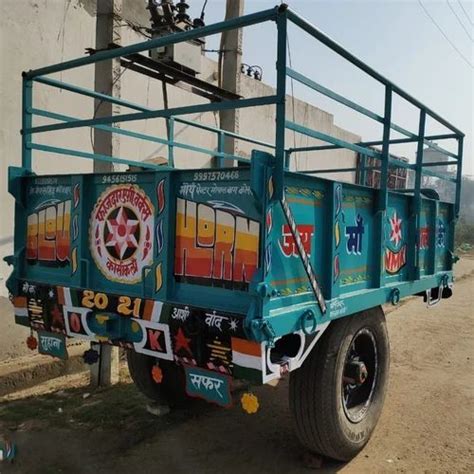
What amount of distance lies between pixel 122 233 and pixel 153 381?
1493 mm

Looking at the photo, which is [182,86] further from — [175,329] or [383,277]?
[175,329]

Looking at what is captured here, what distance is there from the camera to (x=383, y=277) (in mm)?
3529

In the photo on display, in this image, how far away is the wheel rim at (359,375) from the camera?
328 centimetres

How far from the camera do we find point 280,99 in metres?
2.37

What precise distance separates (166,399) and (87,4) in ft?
13.5

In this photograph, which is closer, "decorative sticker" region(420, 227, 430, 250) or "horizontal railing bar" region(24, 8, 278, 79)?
"horizontal railing bar" region(24, 8, 278, 79)

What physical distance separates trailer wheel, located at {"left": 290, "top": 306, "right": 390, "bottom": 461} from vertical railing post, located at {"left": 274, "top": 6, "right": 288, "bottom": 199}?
1129mm

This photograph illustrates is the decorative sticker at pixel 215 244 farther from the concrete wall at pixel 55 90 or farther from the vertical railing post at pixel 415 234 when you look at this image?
the concrete wall at pixel 55 90

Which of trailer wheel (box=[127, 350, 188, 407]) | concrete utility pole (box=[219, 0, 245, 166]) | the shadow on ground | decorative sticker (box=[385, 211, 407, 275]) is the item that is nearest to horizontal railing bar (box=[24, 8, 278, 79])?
decorative sticker (box=[385, 211, 407, 275])

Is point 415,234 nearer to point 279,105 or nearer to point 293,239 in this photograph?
point 293,239

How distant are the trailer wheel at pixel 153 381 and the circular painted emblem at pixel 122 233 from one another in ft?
3.67

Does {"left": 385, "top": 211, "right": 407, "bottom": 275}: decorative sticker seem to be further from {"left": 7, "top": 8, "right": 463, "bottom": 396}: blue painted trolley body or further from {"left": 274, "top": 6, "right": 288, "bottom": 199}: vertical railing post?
{"left": 274, "top": 6, "right": 288, "bottom": 199}: vertical railing post

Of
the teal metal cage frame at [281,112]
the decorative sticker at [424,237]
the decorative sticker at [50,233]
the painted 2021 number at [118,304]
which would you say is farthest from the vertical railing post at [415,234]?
the decorative sticker at [50,233]

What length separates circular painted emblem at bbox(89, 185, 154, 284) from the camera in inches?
113
